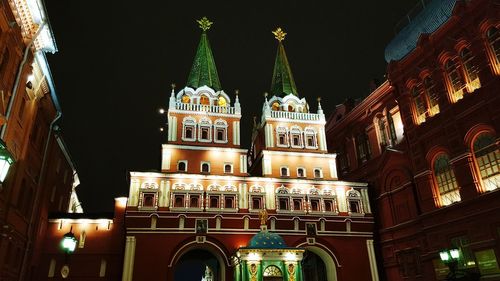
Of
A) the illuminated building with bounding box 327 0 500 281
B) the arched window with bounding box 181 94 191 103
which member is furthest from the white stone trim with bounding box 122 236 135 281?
the illuminated building with bounding box 327 0 500 281

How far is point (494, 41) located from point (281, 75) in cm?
1994

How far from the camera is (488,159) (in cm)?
2238

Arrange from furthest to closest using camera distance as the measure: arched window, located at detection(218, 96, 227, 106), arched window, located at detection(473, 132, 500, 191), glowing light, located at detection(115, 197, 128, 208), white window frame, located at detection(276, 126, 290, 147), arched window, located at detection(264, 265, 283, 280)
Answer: arched window, located at detection(218, 96, 227, 106) < white window frame, located at detection(276, 126, 290, 147) < glowing light, located at detection(115, 197, 128, 208) < arched window, located at detection(264, 265, 283, 280) < arched window, located at detection(473, 132, 500, 191)

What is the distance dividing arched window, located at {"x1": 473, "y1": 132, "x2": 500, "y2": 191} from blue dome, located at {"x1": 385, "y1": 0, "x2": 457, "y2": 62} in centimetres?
860

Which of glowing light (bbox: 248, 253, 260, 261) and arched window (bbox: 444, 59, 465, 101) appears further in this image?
Result: arched window (bbox: 444, 59, 465, 101)

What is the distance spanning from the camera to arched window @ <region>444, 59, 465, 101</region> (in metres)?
24.7

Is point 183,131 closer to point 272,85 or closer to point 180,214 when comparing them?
point 180,214

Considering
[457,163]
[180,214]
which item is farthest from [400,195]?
[180,214]

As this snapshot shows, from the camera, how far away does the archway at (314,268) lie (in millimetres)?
32781

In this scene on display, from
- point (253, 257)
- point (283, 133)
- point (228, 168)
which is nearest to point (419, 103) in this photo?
point (283, 133)

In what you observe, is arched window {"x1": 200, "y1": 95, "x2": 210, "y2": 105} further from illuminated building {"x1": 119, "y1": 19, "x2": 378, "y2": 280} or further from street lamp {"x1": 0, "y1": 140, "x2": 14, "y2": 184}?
street lamp {"x1": 0, "y1": 140, "x2": 14, "y2": 184}

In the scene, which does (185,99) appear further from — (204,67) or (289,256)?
(289,256)

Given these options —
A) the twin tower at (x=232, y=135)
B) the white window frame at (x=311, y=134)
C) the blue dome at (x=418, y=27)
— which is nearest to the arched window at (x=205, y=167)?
the twin tower at (x=232, y=135)

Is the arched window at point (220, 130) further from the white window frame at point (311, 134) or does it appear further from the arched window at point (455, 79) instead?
the arched window at point (455, 79)
